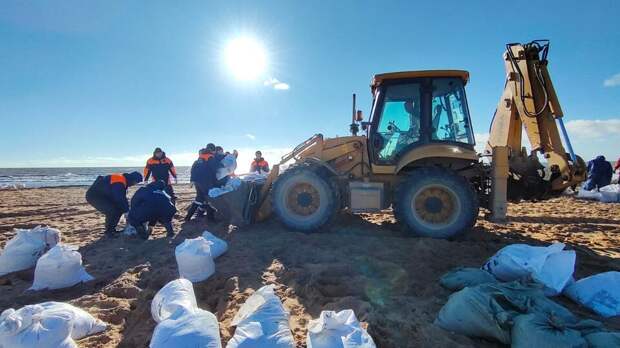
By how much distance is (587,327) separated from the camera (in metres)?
1.92

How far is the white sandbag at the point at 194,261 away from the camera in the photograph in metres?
3.12

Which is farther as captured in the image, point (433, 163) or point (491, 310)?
point (433, 163)

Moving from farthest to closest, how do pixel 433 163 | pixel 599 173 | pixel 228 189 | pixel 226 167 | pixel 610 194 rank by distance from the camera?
Result: pixel 599 173
pixel 610 194
pixel 226 167
pixel 228 189
pixel 433 163

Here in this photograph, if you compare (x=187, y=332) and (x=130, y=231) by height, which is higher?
(x=187, y=332)

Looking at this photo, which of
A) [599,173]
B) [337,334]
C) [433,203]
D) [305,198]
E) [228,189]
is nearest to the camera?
[337,334]

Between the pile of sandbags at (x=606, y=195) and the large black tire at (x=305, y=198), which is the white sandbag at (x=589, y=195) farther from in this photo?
the large black tire at (x=305, y=198)

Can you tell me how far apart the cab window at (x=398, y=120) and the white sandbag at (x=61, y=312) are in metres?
4.03

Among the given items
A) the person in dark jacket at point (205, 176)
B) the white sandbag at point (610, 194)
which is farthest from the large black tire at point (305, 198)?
the white sandbag at point (610, 194)

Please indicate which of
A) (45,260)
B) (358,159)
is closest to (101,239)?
(45,260)

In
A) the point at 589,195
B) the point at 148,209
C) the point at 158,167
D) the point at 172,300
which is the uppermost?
the point at 158,167

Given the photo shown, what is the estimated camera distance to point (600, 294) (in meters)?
2.50

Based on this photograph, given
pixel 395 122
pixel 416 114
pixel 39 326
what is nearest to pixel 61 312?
pixel 39 326

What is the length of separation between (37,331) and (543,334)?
8.61ft

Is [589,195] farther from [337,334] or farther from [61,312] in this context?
[61,312]
